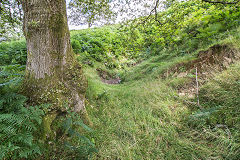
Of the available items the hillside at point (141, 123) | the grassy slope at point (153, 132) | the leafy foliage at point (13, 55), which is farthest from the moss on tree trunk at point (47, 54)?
the leafy foliage at point (13, 55)

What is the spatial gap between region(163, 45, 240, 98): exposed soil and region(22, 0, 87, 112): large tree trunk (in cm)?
291

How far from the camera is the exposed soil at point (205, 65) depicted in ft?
10.4

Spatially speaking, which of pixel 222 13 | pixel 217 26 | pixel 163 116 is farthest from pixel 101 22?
pixel 222 13

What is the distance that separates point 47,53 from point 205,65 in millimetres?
4267

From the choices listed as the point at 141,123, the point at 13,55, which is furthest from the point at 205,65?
the point at 13,55

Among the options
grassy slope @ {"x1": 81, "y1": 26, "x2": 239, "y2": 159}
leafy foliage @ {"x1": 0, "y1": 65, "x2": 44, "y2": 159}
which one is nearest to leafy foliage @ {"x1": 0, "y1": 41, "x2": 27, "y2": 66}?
grassy slope @ {"x1": 81, "y1": 26, "x2": 239, "y2": 159}

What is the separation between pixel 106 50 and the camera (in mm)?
9164

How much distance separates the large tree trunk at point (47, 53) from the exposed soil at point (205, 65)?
291 centimetres

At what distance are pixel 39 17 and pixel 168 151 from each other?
304 centimetres

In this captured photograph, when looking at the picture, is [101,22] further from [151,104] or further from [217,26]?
[217,26]

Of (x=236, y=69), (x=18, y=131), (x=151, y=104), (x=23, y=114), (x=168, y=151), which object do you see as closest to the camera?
(x=18, y=131)

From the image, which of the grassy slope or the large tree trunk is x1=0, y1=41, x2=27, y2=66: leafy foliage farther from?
the grassy slope

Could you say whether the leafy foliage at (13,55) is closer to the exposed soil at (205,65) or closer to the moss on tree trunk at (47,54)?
the moss on tree trunk at (47,54)

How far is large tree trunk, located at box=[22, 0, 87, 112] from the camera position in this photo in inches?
83.4
